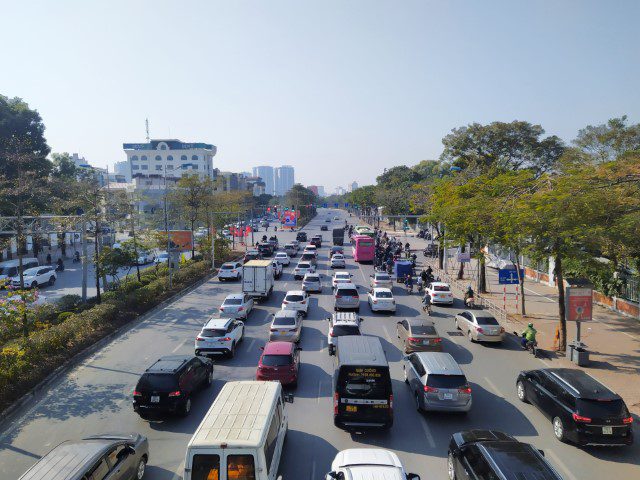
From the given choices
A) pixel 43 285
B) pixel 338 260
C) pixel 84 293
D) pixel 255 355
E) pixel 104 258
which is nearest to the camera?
pixel 255 355

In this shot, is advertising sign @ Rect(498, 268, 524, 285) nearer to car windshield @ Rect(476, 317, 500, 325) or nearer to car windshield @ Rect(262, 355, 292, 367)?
car windshield @ Rect(476, 317, 500, 325)

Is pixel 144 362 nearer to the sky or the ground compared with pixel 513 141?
nearer to the ground

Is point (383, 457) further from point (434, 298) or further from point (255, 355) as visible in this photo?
point (434, 298)

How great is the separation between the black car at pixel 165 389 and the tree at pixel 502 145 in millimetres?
49596

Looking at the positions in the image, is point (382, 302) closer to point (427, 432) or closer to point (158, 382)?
point (427, 432)

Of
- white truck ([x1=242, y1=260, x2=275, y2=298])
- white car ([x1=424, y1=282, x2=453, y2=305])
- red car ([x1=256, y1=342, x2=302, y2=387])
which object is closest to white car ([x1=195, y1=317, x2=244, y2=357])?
red car ([x1=256, y1=342, x2=302, y2=387])

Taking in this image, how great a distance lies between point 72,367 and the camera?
17625 millimetres

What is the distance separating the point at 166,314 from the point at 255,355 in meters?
9.42

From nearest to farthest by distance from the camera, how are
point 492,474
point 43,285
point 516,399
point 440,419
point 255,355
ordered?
→ point 492,474 → point 440,419 → point 516,399 → point 255,355 → point 43,285

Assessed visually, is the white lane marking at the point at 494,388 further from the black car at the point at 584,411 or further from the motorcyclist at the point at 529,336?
the motorcyclist at the point at 529,336

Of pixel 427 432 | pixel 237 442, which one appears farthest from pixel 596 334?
pixel 237 442

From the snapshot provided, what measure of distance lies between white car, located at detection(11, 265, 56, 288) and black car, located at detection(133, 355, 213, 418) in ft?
88.2

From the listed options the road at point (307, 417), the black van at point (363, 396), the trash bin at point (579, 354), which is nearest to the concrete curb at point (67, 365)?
the road at point (307, 417)

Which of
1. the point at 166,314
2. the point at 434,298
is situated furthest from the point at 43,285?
the point at 434,298
